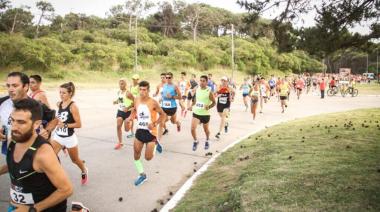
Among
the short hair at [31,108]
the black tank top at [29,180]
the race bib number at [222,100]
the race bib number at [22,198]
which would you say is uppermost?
the short hair at [31,108]

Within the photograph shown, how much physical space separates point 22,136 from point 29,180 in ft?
1.16

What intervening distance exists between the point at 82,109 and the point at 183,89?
4.86 m

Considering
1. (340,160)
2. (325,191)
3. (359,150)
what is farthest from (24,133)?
(359,150)

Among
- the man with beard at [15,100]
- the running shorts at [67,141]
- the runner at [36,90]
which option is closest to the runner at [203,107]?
the running shorts at [67,141]

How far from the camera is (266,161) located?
739cm

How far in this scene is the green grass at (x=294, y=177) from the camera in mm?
5023

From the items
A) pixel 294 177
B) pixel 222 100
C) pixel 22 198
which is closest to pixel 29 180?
pixel 22 198

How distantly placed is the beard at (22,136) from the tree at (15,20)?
56.6 m

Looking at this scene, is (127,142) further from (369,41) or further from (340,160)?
(369,41)

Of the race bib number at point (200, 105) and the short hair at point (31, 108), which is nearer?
the short hair at point (31, 108)

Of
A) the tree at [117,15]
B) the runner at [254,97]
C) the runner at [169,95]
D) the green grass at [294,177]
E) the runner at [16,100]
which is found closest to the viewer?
the runner at [16,100]

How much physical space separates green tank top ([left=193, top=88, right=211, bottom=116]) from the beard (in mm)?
7102

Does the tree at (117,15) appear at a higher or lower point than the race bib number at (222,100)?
higher

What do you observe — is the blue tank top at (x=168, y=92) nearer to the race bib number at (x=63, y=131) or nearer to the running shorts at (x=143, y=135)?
the running shorts at (x=143, y=135)
